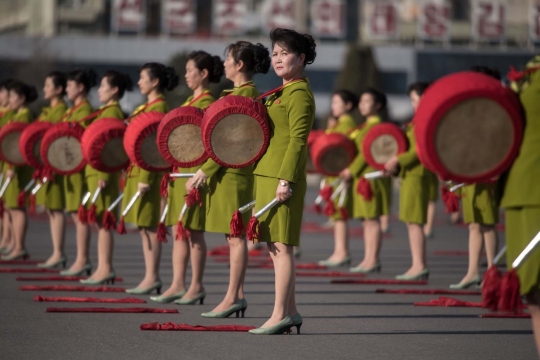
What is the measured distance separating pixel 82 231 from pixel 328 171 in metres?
3.61

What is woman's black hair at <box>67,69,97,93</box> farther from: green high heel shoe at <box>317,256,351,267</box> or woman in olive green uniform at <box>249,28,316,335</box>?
woman in olive green uniform at <box>249,28,316,335</box>

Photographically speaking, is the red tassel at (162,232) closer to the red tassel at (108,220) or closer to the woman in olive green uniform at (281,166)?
the red tassel at (108,220)

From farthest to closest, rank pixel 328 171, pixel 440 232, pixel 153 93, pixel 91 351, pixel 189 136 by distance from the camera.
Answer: pixel 440 232 < pixel 328 171 < pixel 153 93 < pixel 189 136 < pixel 91 351

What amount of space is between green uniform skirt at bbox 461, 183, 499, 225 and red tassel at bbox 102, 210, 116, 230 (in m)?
3.39

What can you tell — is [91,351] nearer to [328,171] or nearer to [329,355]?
[329,355]

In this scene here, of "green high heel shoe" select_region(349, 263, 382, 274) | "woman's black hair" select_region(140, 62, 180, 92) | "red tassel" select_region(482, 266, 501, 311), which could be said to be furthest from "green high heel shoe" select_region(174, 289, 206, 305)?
"red tassel" select_region(482, 266, 501, 311)

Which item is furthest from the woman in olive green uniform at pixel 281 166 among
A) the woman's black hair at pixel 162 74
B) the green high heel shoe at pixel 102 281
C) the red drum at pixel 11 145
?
the red drum at pixel 11 145

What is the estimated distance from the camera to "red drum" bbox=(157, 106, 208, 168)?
31.0ft

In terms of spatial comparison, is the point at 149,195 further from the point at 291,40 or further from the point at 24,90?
the point at 24,90

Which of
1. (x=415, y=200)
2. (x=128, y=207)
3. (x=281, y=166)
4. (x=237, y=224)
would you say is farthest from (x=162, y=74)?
(x=415, y=200)

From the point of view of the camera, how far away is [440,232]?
21547 mm

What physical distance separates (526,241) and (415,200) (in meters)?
6.61

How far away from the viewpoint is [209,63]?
1009 centimetres

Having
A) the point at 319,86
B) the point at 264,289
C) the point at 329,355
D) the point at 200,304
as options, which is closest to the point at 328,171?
the point at 264,289
